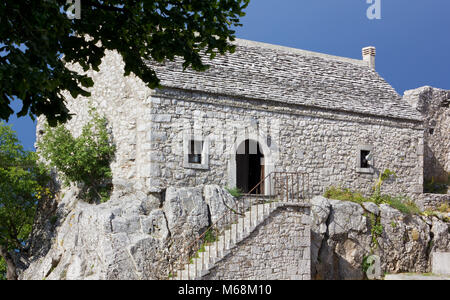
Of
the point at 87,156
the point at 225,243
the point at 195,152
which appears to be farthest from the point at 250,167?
the point at 87,156

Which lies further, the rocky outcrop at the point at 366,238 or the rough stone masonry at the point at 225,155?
the rocky outcrop at the point at 366,238

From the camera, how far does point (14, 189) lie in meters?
19.7

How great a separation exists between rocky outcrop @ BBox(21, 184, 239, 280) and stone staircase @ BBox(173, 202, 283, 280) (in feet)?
2.00

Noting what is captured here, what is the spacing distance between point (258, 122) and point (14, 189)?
30.1ft

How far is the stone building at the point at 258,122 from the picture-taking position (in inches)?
650

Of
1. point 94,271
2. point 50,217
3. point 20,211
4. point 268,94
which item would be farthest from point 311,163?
point 20,211

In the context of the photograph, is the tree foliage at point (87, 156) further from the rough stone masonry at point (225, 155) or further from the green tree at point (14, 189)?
the green tree at point (14, 189)

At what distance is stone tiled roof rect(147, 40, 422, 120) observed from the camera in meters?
17.6

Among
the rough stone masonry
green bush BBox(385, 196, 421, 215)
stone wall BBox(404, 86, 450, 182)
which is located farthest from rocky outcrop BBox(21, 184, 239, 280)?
stone wall BBox(404, 86, 450, 182)

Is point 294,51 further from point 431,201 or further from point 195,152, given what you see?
point 431,201

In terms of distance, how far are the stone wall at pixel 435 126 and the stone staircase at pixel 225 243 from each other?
41.0 ft

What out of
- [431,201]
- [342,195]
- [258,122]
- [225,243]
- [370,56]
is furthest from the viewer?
[370,56]

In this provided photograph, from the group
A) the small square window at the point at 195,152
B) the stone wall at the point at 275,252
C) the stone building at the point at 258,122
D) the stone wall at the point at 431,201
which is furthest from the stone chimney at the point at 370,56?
the small square window at the point at 195,152

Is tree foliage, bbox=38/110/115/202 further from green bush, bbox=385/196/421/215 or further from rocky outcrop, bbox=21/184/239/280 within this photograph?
green bush, bbox=385/196/421/215
